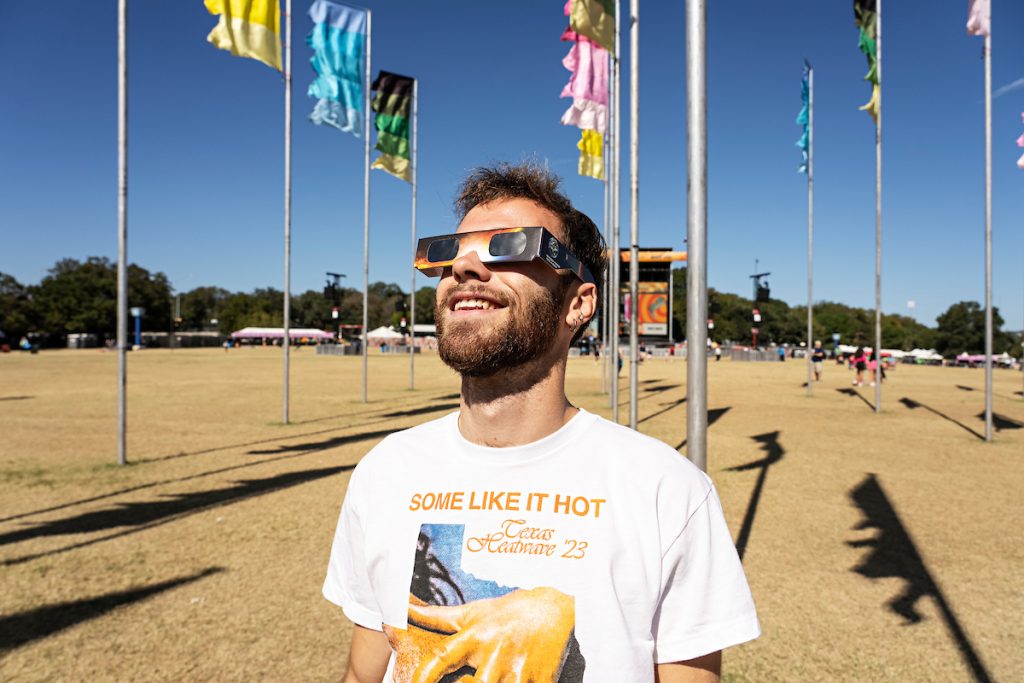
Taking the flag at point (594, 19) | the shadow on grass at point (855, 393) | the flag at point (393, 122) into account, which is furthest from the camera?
the shadow on grass at point (855, 393)

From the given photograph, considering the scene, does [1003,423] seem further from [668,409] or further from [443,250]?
[443,250]

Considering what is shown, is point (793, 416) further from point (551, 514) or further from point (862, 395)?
point (551, 514)

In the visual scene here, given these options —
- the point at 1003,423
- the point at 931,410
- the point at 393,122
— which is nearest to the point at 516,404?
the point at 1003,423

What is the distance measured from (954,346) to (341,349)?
90.2m

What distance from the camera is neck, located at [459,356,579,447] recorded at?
177cm

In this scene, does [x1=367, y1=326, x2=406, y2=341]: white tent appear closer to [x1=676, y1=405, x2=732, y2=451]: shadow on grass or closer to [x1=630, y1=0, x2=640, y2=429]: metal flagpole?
[x1=676, y1=405, x2=732, y2=451]: shadow on grass

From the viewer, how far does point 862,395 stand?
23.2 meters

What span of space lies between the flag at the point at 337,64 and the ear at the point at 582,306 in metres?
14.9

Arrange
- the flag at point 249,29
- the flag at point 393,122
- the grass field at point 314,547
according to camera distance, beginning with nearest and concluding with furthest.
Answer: the grass field at point 314,547 → the flag at point 249,29 → the flag at point 393,122

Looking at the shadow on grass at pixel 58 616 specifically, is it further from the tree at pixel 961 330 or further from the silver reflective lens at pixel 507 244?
the tree at pixel 961 330

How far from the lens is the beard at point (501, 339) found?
168 centimetres

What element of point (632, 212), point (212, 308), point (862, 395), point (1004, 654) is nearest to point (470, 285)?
point (1004, 654)

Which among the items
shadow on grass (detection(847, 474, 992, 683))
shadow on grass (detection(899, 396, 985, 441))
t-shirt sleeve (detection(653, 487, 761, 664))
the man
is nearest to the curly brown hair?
the man

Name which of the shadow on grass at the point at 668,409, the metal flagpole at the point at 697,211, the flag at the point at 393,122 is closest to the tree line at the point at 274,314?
the flag at the point at 393,122
